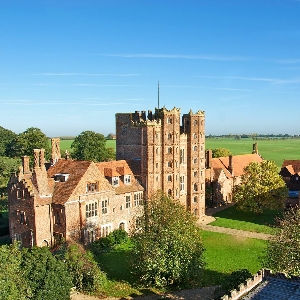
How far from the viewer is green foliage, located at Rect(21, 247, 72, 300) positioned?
94.6 feet

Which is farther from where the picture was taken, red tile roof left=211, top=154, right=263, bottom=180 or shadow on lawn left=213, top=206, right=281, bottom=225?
red tile roof left=211, top=154, right=263, bottom=180

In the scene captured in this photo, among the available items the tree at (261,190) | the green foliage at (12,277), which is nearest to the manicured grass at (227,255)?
the tree at (261,190)

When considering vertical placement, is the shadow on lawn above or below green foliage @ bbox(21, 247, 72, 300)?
below

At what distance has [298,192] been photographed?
7056cm

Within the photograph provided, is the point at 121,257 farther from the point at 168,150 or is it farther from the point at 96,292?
the point at 168,150

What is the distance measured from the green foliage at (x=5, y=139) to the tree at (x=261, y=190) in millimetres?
78103

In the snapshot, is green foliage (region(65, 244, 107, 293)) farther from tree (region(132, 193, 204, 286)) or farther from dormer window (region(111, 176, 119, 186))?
dormer window (region(111, 176, 119, 186))

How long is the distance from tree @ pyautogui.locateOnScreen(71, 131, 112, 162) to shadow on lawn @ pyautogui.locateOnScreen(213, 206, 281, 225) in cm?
4220

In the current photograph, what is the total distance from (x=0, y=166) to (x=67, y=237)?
43.4 meters

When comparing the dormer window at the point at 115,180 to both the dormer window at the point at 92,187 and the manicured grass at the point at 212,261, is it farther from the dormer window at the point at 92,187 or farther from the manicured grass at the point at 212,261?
the manicured grass at the point at 212,261

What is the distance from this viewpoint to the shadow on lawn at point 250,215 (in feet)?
205

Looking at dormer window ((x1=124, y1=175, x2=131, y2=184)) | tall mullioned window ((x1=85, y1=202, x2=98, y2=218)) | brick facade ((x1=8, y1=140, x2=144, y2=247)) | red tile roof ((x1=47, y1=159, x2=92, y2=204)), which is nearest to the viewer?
brick facade ((x1=8, y1=140, x2=144, y2=247))

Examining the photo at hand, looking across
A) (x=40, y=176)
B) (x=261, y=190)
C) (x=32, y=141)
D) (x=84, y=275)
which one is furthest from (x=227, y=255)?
(x=32, y=141)

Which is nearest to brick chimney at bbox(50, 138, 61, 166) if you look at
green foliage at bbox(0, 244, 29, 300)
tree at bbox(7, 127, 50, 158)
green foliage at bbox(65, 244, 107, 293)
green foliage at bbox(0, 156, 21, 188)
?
green foliage at bbox(65, 244, 107, 293)
